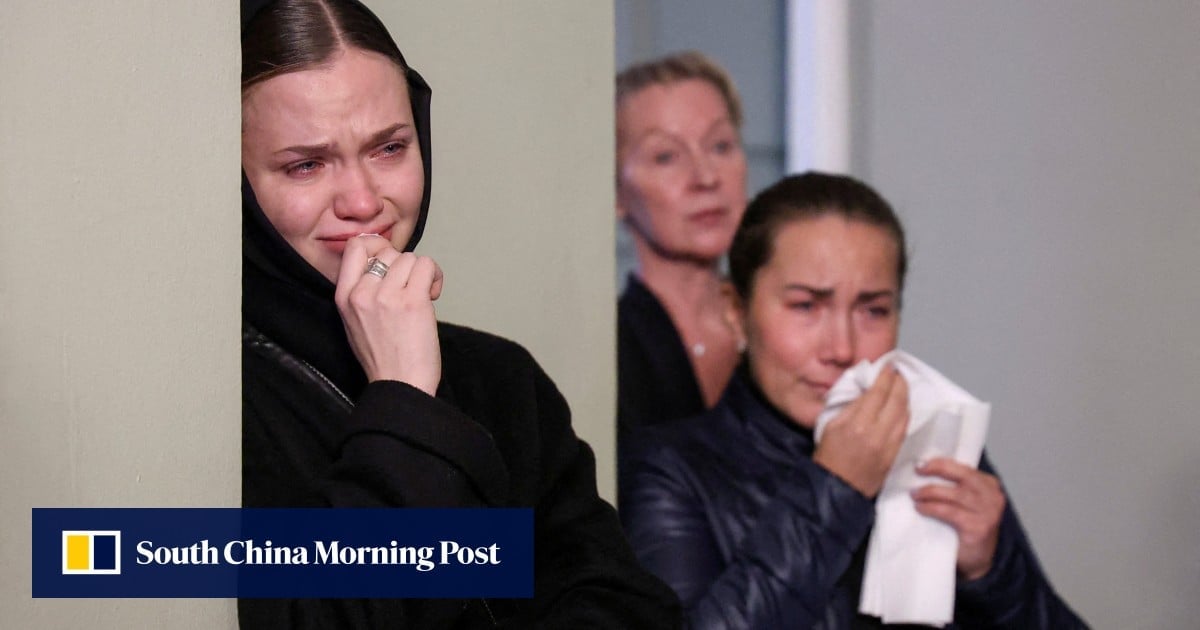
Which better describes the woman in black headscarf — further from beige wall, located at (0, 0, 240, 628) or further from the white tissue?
the white tissue

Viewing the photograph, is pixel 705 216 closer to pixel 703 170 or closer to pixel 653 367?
pixel 703 170

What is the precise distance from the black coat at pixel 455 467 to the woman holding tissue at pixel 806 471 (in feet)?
1.54

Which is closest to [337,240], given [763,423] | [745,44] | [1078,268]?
[763,423]

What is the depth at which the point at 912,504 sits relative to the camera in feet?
6.46

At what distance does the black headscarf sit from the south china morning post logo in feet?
0.87

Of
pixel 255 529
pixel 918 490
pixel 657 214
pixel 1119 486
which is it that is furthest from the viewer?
pixel 1119 486

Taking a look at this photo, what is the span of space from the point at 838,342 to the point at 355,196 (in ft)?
3.26

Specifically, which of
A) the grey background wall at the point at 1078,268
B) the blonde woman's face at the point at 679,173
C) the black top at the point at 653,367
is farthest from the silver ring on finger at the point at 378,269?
the grey background wall at the point at 1078,268

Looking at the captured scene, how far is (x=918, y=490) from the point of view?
1.97m

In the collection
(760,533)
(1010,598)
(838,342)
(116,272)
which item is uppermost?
(116,272)

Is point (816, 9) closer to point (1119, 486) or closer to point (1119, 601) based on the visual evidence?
point (1119, 486)

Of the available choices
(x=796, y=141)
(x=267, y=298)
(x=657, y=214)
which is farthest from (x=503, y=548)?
(x=796, y=141)

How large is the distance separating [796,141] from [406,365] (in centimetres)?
241

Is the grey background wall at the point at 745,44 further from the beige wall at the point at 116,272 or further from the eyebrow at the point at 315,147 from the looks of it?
the beige wall at the point at 116,272
